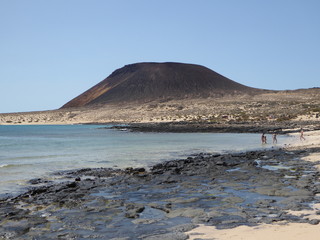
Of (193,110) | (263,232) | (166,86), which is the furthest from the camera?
(166,86)

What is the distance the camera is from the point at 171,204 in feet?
33.2

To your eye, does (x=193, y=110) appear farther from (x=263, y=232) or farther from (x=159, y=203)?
(x=263, y=232)

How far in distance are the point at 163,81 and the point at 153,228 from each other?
170 meters

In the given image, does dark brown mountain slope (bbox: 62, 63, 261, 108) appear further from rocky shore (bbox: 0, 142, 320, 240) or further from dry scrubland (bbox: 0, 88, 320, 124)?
rocky shore (bbox: 0, 142, 320, 240)

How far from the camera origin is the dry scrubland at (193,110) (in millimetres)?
90812

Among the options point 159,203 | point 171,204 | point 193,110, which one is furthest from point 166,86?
point 171,204

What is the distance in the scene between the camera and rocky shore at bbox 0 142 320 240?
315 inches

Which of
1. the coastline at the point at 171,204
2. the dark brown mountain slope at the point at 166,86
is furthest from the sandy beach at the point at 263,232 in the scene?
the dark brown mountain slope at the point at 166,86

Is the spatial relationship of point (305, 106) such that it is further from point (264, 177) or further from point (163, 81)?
point (163, 81)

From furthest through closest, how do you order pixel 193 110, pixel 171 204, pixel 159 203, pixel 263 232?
pixel 193 110 < pixel 159 203 < pixel 171 204 < pixel 263 232

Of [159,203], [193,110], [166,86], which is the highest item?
[166,86]

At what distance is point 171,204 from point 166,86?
161093 mm

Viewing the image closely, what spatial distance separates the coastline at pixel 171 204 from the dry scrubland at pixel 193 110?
2675 inches

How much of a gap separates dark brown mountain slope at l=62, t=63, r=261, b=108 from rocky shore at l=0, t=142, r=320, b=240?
5237 inches
